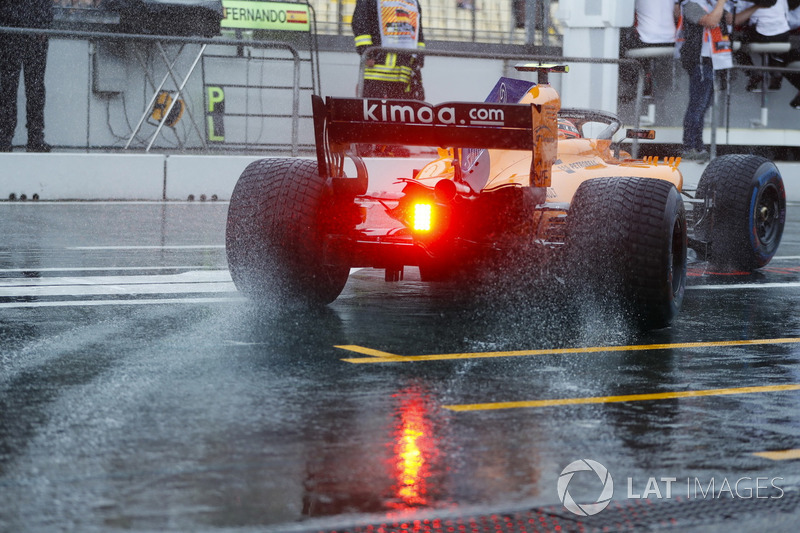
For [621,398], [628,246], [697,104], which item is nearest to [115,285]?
[628,246]

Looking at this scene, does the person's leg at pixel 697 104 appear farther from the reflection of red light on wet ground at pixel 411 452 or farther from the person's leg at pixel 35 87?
the reflection of red light on wet ground at pixel 411 452

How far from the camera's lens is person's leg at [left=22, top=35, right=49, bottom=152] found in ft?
47.6

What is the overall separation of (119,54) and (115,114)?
2.37ft

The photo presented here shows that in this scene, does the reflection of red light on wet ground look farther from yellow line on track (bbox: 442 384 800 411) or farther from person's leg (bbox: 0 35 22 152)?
person's leg (bbox: 0 35 22 152)

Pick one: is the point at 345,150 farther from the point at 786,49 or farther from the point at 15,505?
the point at 786,49

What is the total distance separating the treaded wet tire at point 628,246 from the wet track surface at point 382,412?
187 millimetres

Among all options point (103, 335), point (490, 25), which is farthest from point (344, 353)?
point (490, 25)

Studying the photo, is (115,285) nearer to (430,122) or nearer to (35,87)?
(430,122)

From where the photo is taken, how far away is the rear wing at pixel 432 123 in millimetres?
6836

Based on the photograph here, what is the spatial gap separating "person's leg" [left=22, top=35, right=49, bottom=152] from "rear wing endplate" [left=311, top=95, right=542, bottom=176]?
830 cm

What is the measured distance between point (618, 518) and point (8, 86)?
12.3 metres

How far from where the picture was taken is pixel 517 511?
3.69 m

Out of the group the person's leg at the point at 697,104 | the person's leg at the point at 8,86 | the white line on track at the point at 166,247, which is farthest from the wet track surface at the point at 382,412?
the person's leg at the point at 697,104

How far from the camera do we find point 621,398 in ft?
17.2
